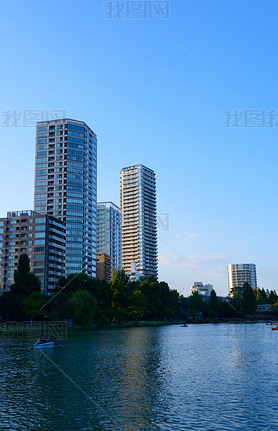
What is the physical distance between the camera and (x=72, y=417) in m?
34.3

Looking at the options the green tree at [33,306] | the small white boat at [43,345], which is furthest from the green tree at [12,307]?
the small white boat at [43,345]

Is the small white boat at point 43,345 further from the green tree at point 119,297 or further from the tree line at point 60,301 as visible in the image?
the green tree at point 119,297

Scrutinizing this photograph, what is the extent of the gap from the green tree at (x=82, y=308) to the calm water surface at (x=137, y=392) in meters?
57.5

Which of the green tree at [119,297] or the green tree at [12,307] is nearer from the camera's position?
the green tree at [12,307]

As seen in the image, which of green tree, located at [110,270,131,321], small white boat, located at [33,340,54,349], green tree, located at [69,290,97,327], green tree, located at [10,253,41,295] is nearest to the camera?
small white boat, located at [33,340,54,349]

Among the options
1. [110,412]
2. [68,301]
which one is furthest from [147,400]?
[68,301]

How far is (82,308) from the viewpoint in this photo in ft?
443

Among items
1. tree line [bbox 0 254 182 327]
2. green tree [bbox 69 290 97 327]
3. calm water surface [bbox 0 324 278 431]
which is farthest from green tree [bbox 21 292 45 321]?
calm water surface [bbox 0 324 278 431]

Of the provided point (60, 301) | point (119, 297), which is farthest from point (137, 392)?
point (119, 297)

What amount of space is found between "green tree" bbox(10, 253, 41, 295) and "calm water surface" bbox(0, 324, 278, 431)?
72.1 metres

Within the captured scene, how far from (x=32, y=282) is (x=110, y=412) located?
12109cm

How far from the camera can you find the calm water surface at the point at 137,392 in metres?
33.1

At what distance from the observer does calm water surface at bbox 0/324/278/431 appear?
33125 millimetres

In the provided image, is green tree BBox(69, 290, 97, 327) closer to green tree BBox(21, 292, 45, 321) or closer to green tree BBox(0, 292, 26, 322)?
green tree BBox(21, 292, 45, 321)
